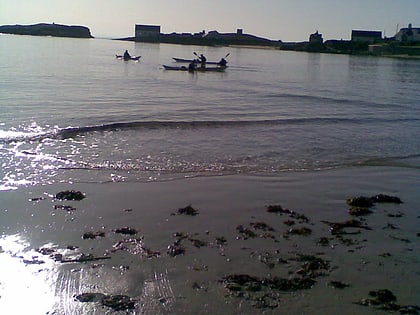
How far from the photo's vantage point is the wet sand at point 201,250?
5.32m

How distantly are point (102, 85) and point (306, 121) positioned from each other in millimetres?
16281

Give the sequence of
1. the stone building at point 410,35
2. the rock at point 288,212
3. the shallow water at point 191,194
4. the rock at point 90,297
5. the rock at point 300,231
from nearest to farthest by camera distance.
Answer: the rock at point 90,297
the shallow water at point 191,194
the rock at point 300,231
the rock at point 288,212
the stone building at point 410,35

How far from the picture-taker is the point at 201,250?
263 inches

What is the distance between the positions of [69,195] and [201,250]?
349cm

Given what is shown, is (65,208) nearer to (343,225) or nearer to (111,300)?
(111,300)

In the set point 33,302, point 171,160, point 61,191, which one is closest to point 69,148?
point 171,160

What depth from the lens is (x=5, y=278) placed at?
18.5 feet

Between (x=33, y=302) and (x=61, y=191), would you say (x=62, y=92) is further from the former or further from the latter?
(x=33, y=302)

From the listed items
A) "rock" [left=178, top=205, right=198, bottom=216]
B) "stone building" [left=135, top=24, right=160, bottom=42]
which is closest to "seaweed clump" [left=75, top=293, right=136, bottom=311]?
"rock" [left=178, top=205, right=198, bottom=216]

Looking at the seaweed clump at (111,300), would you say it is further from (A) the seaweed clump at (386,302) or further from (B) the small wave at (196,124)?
(B) the small wave at (196,124)

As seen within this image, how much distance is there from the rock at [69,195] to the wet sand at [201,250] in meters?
0.18

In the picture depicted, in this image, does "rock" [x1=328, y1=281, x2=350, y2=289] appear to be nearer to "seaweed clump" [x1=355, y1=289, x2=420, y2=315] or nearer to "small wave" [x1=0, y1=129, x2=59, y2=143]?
"seaweed clump" [x1=355, y1=289, x2=420, y2=315]

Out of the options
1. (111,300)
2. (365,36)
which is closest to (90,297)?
(111,300)

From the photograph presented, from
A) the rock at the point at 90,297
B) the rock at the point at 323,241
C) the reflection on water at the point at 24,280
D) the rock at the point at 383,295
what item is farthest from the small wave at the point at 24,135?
the rock at the point at 383,295
